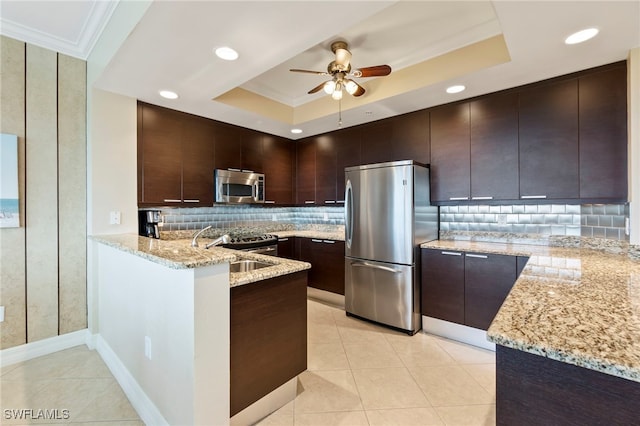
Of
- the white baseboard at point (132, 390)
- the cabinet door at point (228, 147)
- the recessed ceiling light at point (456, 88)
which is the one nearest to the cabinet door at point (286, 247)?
the cabinet door at point (228, 147)

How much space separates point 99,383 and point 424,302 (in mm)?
2852

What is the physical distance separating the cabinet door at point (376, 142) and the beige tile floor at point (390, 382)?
2046 millimetres

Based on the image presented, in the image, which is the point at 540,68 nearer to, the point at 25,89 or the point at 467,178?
the point at 467,178

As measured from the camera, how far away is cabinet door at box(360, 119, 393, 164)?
341 cm

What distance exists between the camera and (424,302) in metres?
2.86

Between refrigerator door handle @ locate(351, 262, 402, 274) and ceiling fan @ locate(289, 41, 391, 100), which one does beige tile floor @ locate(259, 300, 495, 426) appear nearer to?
refrigerator door handle @ locate(351, 262, 402, 274)

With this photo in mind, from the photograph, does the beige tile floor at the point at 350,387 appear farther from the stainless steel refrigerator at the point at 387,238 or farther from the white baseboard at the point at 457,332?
the stainless steel refrigerator at the point at 387,238

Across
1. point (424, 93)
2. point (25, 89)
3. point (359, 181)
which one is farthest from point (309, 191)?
point (25, 89)

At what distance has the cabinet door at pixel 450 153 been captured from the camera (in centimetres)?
286

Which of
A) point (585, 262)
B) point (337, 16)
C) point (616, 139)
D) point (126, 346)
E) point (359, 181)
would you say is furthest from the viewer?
point (359, 181)

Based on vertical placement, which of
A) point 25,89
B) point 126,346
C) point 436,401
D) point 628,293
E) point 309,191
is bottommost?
point 436,401

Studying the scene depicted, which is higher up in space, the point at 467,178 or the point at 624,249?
the point at 467,178

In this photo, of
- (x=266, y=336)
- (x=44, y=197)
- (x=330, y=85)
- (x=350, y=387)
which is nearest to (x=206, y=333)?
(x=266, y=336)

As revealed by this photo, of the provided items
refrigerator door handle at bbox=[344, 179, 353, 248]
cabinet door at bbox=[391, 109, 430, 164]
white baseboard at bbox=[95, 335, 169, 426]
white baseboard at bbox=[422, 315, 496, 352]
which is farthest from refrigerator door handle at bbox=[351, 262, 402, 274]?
white baseboard at bbox=[95, 335, 169, 426]
